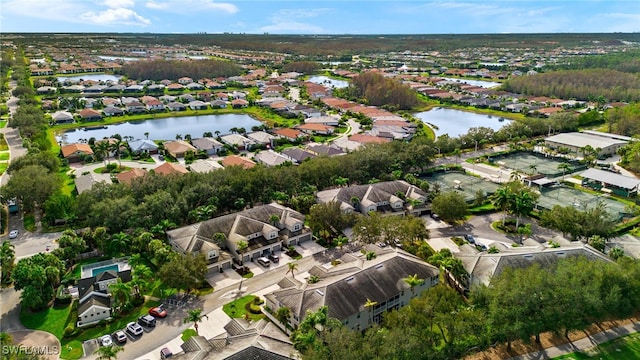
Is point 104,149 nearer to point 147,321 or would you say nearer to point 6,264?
point 6,264

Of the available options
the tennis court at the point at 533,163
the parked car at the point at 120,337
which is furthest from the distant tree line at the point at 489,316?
the tennis court at the point at 533,163

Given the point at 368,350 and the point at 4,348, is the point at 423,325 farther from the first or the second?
the point at 4,348

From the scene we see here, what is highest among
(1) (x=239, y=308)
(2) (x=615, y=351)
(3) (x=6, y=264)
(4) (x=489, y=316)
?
(4) (x=489, y=316)

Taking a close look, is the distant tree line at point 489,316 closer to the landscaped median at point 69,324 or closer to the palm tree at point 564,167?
the landscaped median at point 69,324

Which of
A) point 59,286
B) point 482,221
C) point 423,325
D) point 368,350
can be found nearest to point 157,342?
point 59,286

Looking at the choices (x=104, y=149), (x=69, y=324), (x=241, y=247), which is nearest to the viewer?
(x=69, y=324)

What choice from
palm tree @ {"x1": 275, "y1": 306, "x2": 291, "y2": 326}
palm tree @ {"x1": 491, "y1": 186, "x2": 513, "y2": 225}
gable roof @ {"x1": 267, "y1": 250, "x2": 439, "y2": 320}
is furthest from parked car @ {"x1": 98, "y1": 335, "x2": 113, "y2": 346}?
palm tree @ {"x1": 491, "y1": 186, "x2": 513, "y2": 225}

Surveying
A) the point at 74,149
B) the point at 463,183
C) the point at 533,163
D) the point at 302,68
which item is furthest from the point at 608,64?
the point at 74,149
